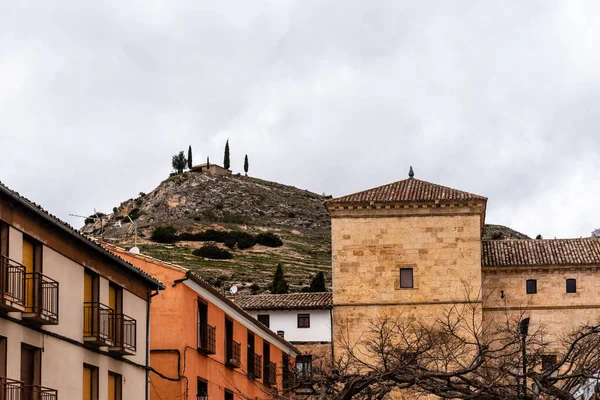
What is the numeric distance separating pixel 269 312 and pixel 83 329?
1198 inches

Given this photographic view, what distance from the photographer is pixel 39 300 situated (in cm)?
2052

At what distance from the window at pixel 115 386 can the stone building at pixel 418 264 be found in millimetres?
24780

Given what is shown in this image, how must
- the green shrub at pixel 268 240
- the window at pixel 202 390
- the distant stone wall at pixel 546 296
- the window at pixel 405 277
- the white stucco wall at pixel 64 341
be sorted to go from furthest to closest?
the green shrub at pixel 268 240 < the distant stone wall at pixel 546 296 < the window at pixel 405 277 < the window at pixel 202 390 < the white stucco wall at pixel 64 341

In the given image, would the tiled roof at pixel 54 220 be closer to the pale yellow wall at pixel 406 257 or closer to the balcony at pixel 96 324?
the balcony at pixel 96 324

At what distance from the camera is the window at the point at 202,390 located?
104 feet

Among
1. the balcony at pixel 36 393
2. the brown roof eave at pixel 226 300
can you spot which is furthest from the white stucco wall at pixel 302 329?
the balcony at pixel 36 393

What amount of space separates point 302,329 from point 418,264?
20.3 ft

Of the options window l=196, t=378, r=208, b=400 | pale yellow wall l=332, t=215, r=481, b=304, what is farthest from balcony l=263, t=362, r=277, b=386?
pale yellow wall l=332, t=215, r=481, b=304

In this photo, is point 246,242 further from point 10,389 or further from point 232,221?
point 10,389

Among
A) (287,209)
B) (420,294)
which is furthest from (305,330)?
(287,209)

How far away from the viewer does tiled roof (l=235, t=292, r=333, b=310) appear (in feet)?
173

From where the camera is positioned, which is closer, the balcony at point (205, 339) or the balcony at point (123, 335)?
the balcony at point (123, 335)

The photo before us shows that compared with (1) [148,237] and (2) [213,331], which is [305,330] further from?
(1) [148,237]

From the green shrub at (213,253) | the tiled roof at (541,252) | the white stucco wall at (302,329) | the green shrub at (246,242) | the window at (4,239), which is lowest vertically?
the window at (4,239)
